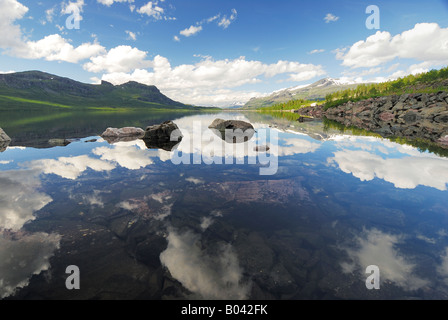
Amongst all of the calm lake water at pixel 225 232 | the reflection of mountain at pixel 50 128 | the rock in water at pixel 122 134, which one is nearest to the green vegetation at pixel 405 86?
the reflection of mountain at pixel 50 128

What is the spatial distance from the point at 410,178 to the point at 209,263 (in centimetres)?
1327

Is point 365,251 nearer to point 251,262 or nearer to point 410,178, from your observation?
point 251,262

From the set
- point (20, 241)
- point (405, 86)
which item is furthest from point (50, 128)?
point (405, 86)

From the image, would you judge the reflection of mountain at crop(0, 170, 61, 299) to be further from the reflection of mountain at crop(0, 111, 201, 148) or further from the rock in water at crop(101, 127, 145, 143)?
the rock in water at crop(101, 127, 145, 143)

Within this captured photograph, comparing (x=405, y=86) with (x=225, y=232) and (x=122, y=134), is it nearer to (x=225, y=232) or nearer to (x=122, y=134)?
(x=122, y=134)

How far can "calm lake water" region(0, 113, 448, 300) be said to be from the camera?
4824mm

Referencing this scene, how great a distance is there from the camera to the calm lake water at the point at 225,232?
482 centimetres

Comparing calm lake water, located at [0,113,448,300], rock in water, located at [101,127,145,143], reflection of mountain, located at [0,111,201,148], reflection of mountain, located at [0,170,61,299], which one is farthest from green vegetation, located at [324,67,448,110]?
reflection of mountain, located at [0,170,61,299]

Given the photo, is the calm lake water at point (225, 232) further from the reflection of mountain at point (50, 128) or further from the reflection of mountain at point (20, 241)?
the reflection of mountain at point (50, 128)

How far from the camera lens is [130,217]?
7871mm

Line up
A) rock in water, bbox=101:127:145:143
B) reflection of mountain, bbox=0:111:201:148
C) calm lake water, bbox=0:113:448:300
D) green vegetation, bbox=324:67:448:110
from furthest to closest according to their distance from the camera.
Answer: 1. green vegetation, bbox=324:67:448:110
2. rock in water, bbox=101:127:145:143
3. reflection of mountain, bbox=0:111:201:148
4. calm lake water, bbox=0:113:448:300

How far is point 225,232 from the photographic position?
6.95m

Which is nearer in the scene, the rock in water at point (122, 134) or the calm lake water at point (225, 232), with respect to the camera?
the calm lake water at point (225, 232)

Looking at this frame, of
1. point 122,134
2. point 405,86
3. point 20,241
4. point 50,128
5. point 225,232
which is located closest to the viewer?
point 20,241
